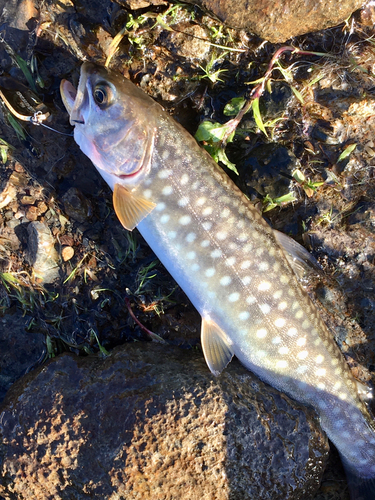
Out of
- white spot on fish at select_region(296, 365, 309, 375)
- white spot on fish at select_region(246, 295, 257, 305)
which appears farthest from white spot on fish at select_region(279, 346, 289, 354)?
white spot on fish at select_region(246, 295, 257, 305)

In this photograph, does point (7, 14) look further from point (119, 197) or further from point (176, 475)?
point (176, 475)

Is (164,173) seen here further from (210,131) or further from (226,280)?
(226,280)

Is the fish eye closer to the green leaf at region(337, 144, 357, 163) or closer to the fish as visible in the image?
the fish

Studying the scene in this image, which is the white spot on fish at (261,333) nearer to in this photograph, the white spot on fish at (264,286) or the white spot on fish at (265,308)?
the white spot on fish at (265,308)

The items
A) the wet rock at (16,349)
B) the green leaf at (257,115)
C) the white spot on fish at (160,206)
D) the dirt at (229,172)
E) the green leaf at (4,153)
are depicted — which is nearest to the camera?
the white spot on fish at (160,206)

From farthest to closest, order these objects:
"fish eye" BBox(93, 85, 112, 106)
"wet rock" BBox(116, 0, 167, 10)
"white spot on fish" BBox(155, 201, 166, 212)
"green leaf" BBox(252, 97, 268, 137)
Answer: "green leaf" BBox(252, 97, 268, 137)
"wet rock" BBox(116, 0, 167, 10)
"white spot on fish" BBox(155, 201, 166, 212)
"fish eye" BBox(93, 85, 112, 106)

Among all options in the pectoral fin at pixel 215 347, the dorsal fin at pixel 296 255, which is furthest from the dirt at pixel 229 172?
the pectoral fin at pixel 215 347

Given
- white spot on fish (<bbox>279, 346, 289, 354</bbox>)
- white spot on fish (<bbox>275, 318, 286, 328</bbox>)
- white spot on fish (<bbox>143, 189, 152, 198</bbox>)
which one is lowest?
white spot on fish (<bbox>279, 346, 289, 354</bbox>)
